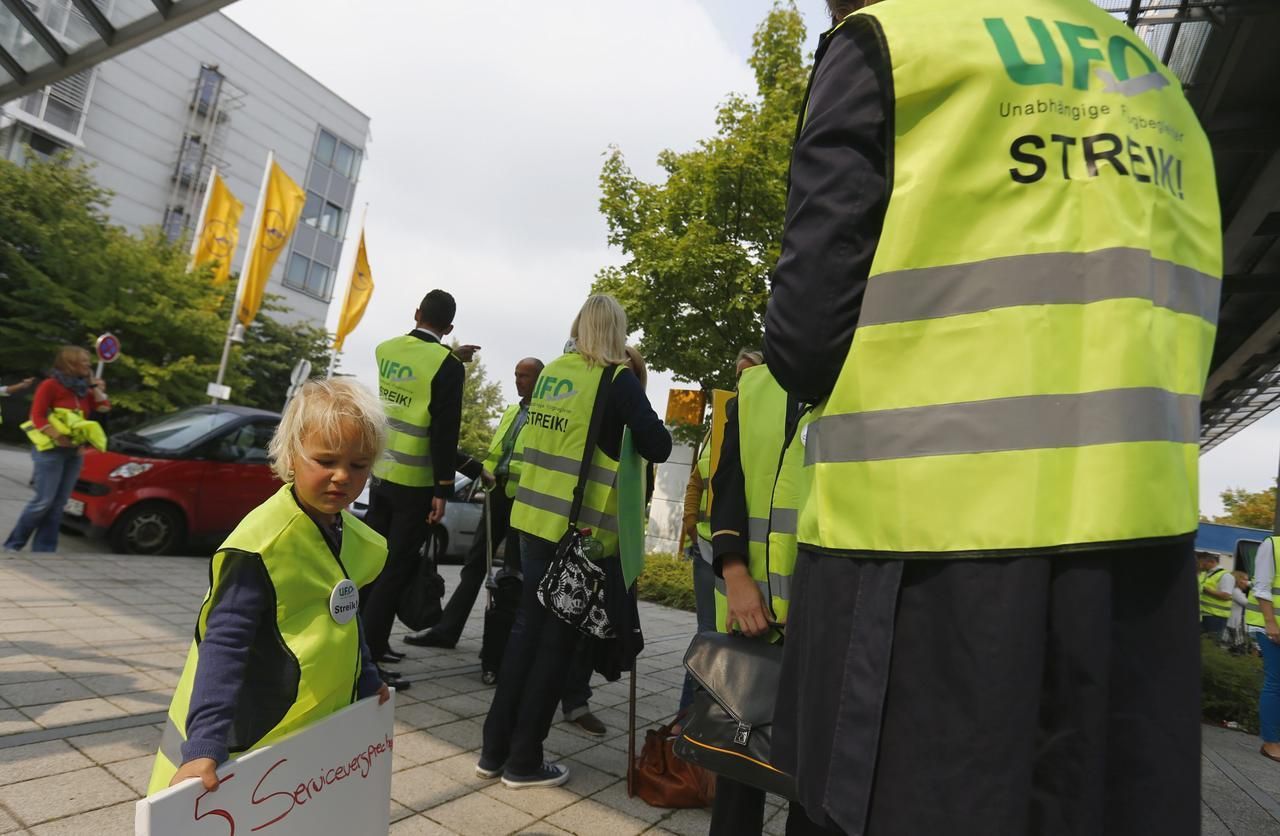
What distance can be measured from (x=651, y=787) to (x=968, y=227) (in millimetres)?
2985

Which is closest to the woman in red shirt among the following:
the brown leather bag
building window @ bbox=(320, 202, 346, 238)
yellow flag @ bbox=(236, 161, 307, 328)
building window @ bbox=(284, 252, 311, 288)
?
the brown leather bag

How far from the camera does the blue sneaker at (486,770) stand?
343 cm

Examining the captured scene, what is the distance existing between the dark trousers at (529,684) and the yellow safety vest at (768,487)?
947 millimetres

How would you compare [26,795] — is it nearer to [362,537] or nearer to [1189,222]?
[362,537]

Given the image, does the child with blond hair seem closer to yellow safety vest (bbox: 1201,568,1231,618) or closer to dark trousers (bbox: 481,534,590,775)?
dark trousers (bbox: 481,534,590,775)

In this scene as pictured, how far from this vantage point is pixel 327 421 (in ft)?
6.68

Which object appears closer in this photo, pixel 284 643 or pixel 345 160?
pixel 284 643

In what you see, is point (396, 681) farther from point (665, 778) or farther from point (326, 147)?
point (326, 147)

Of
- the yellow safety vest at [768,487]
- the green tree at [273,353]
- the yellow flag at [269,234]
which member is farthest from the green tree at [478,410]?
the yellow safety vest at [768,487]

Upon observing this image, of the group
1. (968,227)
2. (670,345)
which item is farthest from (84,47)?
(670,345)

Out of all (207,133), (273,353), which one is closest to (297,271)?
(207,133)

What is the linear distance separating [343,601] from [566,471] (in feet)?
5.84

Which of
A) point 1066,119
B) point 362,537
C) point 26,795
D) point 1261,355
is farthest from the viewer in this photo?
point 1261,355

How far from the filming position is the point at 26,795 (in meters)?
2.74
